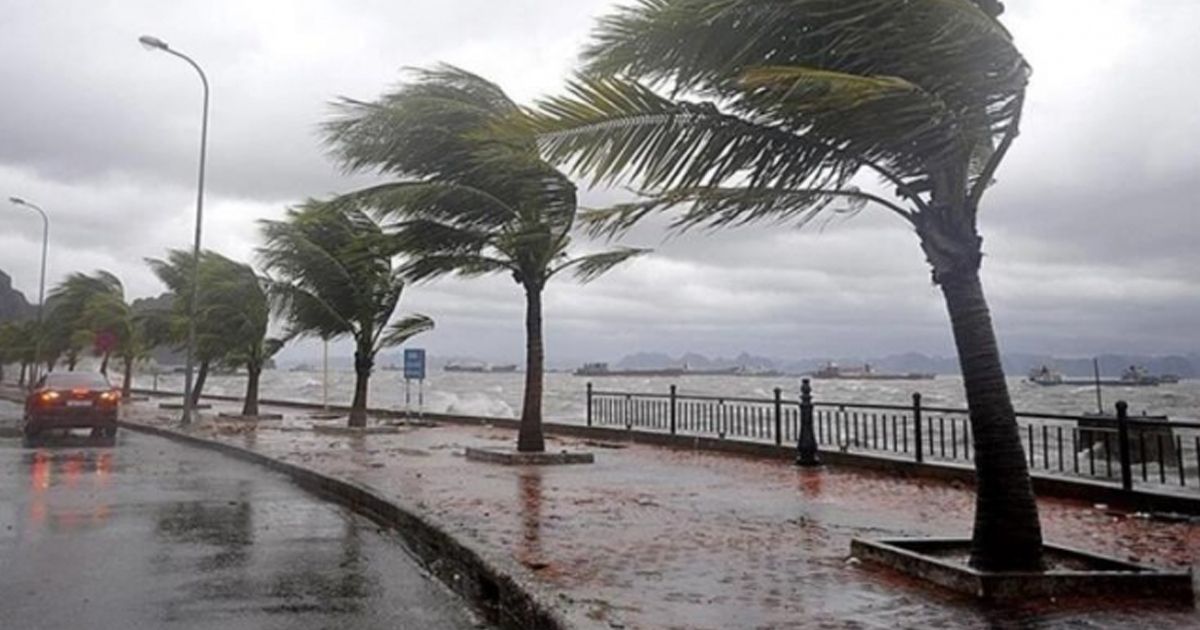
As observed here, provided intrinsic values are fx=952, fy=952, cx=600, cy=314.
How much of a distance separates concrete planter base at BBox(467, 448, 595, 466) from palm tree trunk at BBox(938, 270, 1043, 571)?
30.7ft

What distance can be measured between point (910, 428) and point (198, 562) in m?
16.8

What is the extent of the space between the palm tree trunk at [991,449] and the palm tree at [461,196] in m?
8.40

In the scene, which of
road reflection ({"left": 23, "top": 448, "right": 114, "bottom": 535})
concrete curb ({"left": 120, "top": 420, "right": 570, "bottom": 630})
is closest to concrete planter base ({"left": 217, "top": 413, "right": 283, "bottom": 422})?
road reflection ({"left": 23, "top": 448, "right": 114, "bottom": 535})

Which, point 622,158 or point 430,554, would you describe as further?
point 430,554

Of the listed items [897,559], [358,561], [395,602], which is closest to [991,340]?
[897,559]

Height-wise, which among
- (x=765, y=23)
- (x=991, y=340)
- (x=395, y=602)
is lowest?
(x=395, y=602)

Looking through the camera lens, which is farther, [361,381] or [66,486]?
[361,381]

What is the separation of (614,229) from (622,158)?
0.82m

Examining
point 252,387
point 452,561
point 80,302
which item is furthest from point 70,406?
point 80,302

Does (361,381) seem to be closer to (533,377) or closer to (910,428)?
(533,377)

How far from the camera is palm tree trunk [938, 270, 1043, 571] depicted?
640 centimetres

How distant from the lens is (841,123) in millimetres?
6480

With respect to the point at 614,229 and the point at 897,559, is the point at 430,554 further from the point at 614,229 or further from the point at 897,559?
the point at 897,559

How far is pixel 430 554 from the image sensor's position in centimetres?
830
